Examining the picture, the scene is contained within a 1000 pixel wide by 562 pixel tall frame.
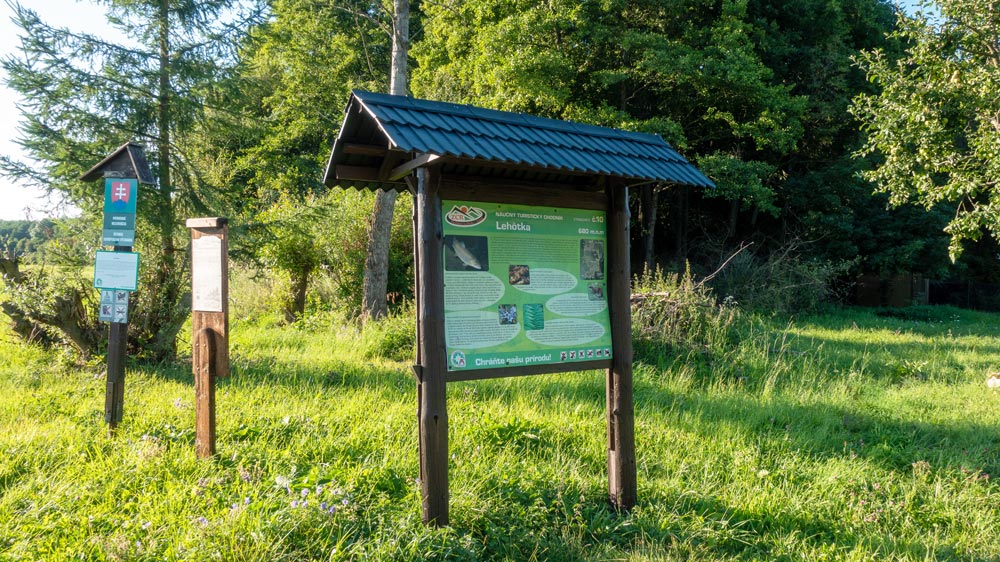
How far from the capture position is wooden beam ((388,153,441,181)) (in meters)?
3.50

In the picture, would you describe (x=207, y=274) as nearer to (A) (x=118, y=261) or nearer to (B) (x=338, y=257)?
(A) (x=118, y=261)

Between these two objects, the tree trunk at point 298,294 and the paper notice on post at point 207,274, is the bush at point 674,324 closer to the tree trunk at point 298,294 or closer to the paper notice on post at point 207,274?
the paper notice on post at point 207,274

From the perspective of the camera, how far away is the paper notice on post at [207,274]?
4.63 m

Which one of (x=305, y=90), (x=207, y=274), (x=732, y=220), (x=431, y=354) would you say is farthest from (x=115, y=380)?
(x=305, y=90)

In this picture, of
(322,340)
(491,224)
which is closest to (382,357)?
(322,340)

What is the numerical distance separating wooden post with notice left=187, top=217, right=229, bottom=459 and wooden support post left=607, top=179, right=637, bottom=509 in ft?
9.30

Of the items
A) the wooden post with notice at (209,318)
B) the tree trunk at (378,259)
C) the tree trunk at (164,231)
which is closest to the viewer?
the wooden post with notice at (209,318)

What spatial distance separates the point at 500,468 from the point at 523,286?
4.60 ft

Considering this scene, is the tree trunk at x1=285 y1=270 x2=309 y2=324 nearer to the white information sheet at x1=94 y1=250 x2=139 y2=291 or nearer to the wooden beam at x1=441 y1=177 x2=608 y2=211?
the white information sheet at x1=94 y1=250 x2=139 y2=291

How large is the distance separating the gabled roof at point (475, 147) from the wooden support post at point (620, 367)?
0.34 m

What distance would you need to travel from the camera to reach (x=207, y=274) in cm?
471

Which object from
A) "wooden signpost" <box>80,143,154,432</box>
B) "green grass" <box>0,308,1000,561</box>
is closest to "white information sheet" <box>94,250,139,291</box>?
"wooden signpost" <box>80,143,154,432</box>

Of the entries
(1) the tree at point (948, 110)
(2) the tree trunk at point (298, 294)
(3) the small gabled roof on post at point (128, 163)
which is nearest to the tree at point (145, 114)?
(3) the small gabled roof on post at point (128, 163)

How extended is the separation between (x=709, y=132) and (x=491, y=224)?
16.6 meters
